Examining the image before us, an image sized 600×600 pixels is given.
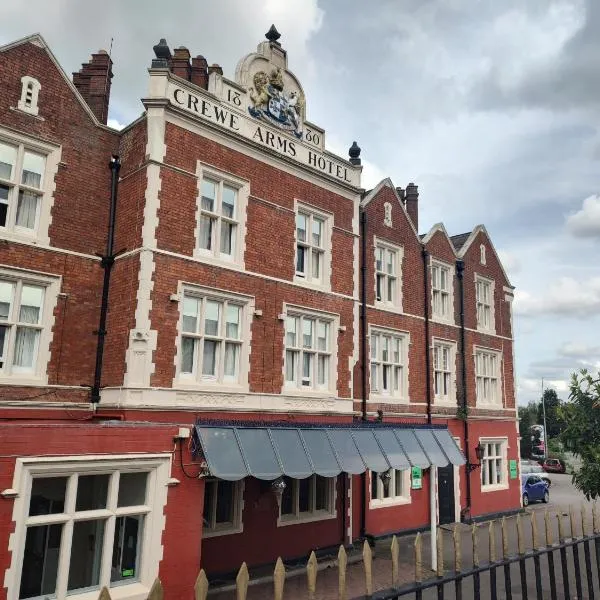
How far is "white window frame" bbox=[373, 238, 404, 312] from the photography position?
18.9 metres

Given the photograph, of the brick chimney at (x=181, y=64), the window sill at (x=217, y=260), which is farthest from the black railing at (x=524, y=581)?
the brick chimney at (x=181, y=64)

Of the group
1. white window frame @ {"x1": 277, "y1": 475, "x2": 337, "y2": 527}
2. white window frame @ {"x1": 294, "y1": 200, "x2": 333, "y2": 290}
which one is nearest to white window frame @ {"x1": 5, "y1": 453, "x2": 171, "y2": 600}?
white window frame @ {"x1": 277, "y1": 475, "x2": 337, "y2": 527}

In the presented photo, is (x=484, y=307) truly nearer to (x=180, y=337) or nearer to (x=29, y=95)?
(x=180, y=337)

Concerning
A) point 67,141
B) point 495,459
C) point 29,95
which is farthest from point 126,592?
point 495,459

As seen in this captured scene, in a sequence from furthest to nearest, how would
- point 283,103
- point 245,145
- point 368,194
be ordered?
point 368,194
point 283,103
point 245,145

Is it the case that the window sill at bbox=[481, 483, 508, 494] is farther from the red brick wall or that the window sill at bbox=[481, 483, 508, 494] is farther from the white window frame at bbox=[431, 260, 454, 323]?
the red brick wall

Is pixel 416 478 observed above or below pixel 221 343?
below

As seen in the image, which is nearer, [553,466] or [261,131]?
[261,131]

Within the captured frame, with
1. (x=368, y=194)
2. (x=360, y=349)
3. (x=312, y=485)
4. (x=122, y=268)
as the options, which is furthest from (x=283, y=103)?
(x=312, y=485)

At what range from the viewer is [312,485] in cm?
1520

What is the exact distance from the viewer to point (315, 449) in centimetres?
1272

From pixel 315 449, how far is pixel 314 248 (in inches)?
243

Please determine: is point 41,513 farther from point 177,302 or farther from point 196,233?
point 196,233

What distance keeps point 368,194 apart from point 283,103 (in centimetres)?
520
